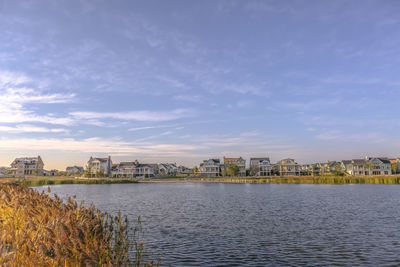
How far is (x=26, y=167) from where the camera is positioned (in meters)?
170

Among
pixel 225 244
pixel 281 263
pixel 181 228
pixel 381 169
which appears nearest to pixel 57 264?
pixel 281 263

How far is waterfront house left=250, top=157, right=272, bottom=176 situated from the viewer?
521ft

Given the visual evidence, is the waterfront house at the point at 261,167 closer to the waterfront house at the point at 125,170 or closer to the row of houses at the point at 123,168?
the row of houses at the point at 123,168

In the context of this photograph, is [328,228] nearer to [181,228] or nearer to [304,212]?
[304,212]

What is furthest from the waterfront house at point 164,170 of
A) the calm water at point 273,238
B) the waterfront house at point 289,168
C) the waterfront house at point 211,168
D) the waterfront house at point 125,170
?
the calm water at point 273,238

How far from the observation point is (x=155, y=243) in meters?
18.4

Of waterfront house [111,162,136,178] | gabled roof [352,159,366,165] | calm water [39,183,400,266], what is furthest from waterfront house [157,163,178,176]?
calm water [39,183,400,266]

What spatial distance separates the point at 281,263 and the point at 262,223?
35.4 ft

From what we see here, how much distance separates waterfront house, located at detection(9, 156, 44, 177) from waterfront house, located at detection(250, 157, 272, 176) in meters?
132

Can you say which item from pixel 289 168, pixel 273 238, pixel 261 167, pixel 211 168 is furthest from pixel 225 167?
pixel 273 238

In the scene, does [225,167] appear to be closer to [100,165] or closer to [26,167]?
[100,165]

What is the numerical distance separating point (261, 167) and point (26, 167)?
14520cm

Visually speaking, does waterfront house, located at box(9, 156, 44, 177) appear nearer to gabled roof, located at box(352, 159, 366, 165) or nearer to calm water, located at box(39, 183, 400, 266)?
calm water, located at box(39, 183, 400, 266)

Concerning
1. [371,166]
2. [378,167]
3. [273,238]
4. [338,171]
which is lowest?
[273,238]
